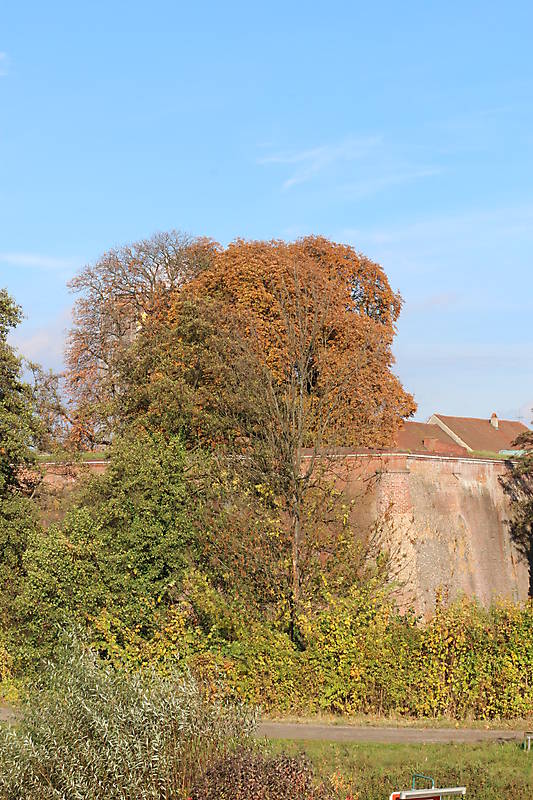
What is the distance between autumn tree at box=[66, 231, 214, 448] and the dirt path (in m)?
24.1

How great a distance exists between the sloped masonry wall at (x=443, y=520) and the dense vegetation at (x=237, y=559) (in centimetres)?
139

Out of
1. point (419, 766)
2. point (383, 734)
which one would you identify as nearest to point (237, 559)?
point (383, 734)

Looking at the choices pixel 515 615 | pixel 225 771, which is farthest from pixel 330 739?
pixel 225 771

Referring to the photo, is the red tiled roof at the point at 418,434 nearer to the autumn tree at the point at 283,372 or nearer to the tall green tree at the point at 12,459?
the autumn tree at the point at 283,372

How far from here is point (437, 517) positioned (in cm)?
2494

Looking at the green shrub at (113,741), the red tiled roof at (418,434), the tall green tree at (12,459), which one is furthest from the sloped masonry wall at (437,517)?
the red tiled roof at (418,434)

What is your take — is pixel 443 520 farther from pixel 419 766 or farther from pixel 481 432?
pixel 481 432

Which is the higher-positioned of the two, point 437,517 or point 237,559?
point 437,517

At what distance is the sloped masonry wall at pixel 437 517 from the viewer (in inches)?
918

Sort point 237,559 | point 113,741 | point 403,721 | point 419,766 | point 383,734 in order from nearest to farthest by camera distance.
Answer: point 113,741
point 419,766
point 383,734
point 403,721
point 237,559

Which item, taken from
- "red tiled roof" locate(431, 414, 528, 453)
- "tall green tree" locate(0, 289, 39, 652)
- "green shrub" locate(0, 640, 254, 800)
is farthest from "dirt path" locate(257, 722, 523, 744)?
"red tiled roof" locate(431, 414, 528, 453)

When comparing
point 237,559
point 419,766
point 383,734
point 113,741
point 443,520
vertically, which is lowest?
point 383,734

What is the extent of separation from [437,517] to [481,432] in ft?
104

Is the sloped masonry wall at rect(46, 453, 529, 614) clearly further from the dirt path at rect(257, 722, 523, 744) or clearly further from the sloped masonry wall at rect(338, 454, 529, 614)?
the dirt path at rect(257, 722, 523, 744)
